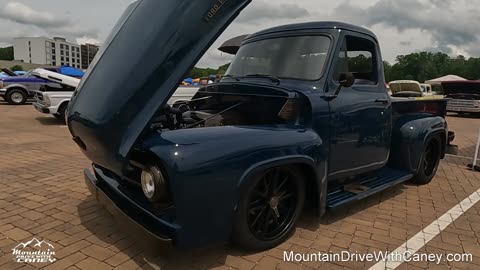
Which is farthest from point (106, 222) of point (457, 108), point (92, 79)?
point (457, 108)

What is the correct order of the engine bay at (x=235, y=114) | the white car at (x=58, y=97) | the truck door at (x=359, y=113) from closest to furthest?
the engine bay at (x=235, y=114)
the truck door at (x=359, y=113)
the white car at (x=58, y=97)

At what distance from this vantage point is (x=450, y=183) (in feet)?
18.5

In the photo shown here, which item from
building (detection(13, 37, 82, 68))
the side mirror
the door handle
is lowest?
the door handle

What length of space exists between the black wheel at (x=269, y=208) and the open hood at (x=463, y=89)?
19.5 meters

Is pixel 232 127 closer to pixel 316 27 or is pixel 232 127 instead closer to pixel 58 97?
pixel 316 27

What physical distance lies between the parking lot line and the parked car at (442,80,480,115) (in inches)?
651

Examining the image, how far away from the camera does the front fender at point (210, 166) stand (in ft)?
8.00

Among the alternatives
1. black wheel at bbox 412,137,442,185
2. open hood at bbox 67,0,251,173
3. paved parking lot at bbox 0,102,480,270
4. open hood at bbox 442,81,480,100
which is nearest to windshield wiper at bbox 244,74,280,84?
open hood at bbox 67,0,251,173

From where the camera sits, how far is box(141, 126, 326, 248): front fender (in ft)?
8.00

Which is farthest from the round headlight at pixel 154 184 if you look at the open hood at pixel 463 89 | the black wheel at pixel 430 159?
the open hood at pixel 463 89

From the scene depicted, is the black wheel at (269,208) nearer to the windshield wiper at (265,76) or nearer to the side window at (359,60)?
the windshield wiper at (265,76)

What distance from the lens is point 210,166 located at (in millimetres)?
2514

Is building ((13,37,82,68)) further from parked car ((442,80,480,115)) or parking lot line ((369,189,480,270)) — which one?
parking lot line ((369,189,480,270))

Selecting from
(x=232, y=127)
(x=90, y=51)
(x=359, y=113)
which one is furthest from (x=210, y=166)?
(x=90, y=51)
